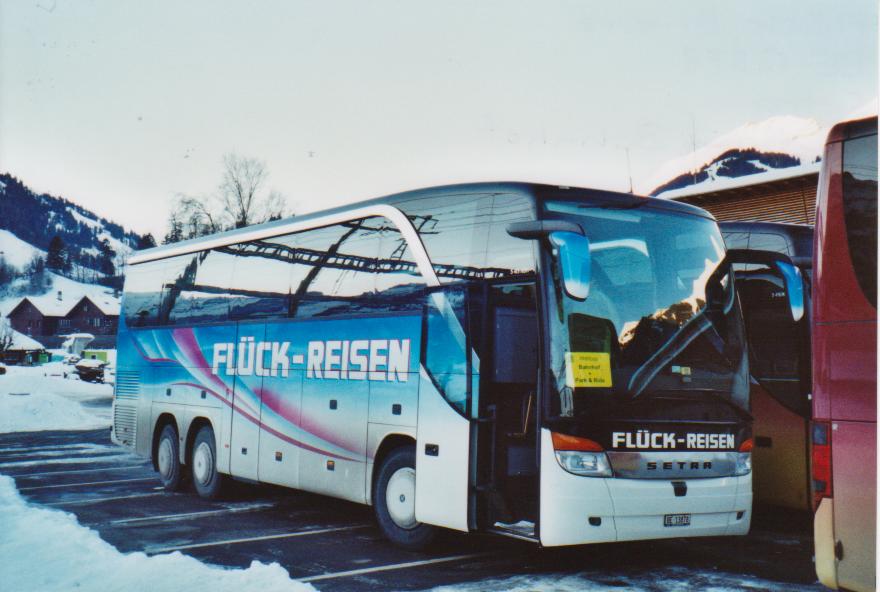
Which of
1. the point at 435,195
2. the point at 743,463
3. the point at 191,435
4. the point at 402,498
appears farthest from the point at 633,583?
the point at 191,435

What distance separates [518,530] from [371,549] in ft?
6.87

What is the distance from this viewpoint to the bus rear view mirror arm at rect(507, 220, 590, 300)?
7.10 metres

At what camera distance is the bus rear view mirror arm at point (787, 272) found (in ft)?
27.8

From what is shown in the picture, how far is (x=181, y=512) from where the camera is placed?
11641mm

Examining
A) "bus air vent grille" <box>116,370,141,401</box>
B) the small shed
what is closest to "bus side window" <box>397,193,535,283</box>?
"bus air vent grille" <box>116,370,141,401</box>

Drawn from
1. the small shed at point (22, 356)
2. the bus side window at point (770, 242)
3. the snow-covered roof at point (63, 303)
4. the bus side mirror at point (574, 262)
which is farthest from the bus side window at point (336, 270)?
the snow-covered roof at point (63, 303)

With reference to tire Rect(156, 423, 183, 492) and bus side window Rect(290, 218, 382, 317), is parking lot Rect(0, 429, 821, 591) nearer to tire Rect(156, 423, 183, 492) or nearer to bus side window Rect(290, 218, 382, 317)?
tire Rect(156, 423, 183, 492)

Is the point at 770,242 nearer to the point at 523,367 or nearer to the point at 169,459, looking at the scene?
the point at 523,367

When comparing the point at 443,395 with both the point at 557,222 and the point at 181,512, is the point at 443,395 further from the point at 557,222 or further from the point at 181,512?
the point at 181,512

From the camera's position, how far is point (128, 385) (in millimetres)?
15273

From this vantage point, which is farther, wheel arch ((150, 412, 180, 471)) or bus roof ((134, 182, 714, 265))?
wheel arch ((150, 412, 180, 471))

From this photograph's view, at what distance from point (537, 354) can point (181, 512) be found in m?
6.09

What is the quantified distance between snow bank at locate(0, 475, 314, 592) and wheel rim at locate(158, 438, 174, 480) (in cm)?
497

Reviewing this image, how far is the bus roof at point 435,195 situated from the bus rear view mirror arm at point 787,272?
0.52 meters
